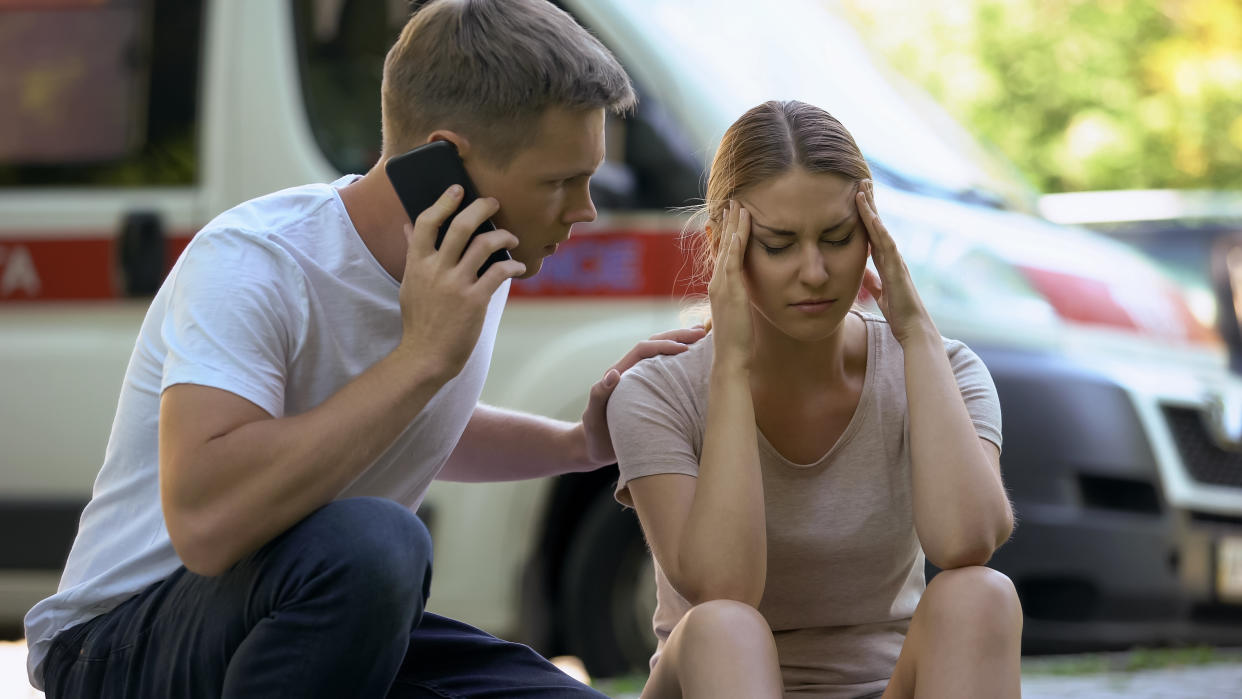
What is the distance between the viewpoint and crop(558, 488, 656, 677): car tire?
4.59 metres

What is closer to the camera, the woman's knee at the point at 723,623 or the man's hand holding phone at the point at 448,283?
the man's hand holding phone at the point at 448,283

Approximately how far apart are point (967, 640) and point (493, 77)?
118cm

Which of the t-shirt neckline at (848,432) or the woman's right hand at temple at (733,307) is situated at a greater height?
the woman's right hand at temple at (733,307)

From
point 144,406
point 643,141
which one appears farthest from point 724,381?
point 643,141

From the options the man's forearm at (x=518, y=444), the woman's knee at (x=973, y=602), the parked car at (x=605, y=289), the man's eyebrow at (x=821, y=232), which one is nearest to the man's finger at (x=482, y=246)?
the man's eyebrow at (x=821, y=232)

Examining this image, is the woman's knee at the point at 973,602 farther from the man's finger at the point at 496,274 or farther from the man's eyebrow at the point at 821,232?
the man's finger at the point at 496,274

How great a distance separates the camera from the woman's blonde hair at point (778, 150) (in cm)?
277

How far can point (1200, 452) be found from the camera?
4648mm

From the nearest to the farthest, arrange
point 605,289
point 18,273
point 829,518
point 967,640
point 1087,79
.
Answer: point 967,640 < point 829,518 < point 605,289 < point 18,273 < point 1087,79

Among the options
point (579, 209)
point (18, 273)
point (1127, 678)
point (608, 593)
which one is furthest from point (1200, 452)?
point (18, 273)

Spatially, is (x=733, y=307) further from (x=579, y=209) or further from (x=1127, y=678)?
(x=1127, y=678)

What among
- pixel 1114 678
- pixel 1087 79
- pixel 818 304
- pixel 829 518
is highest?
pixel 818 304

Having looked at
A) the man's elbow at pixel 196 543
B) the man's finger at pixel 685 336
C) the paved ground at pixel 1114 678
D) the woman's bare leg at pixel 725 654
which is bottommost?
the paved ground at pixel 1114 678

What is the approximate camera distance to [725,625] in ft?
8.29
